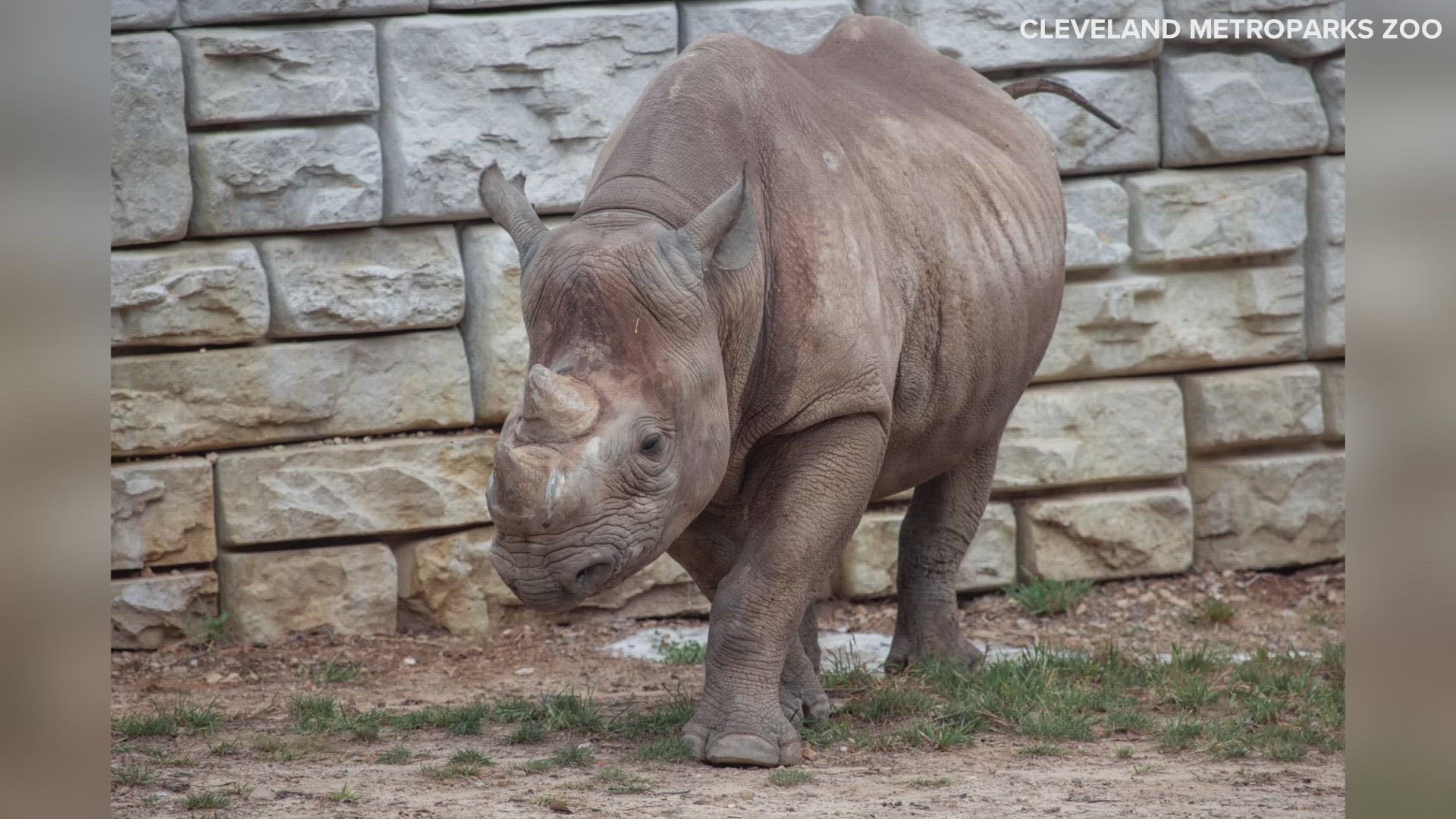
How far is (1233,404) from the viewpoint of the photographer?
757cm

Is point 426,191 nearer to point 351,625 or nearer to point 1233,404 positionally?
point 351,625

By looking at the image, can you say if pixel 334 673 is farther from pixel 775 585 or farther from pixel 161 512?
pixel 775 585

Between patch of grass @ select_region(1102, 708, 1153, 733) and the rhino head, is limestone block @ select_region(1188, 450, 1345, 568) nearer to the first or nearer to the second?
patch of grass @ select_region(1102, 708, 1153, 733)

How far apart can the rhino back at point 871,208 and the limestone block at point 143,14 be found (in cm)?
219

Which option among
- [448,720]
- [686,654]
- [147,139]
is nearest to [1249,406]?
[686,654]

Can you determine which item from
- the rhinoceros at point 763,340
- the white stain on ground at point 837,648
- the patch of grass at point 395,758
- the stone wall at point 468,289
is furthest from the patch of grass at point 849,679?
the patch of grass at point 395,758

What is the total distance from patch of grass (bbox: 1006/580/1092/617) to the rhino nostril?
11.6 ft

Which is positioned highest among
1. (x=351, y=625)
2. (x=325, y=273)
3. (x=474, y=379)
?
(x=325, y=273)

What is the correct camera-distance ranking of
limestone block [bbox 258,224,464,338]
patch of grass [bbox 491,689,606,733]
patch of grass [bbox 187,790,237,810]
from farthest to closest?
limestone block [bbox 258,224,464,338] < patch of grass [bbox 491,689,606,733] < patch of grass [bbox 187,790,237,810]

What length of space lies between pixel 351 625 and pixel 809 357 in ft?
8.96

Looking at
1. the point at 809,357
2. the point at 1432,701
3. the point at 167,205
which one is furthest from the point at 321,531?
the point at 1432,701

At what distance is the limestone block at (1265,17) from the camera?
7.44m

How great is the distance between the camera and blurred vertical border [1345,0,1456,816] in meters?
2.07

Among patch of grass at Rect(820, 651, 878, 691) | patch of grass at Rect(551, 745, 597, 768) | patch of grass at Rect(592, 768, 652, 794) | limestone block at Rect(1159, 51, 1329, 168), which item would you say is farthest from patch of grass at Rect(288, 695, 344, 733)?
limestone block at Rect(1159, 51, 1329, 168)
